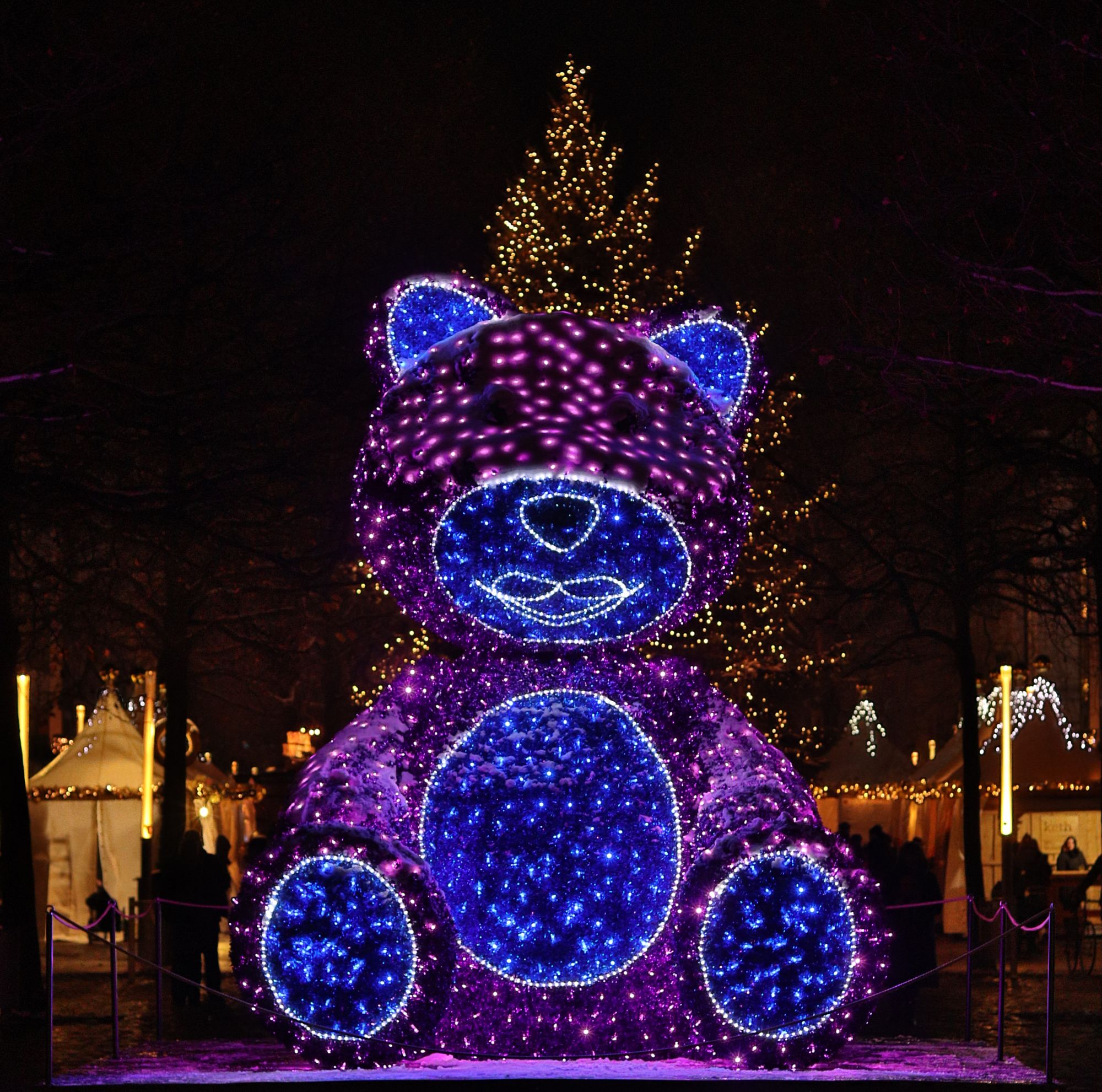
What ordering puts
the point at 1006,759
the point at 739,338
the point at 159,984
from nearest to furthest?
the point at 739,338
the point at 159,984
the point at 1006,759

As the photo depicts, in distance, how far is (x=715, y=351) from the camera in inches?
323

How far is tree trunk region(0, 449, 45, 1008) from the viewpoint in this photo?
1423 cm

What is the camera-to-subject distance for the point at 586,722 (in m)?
7.38

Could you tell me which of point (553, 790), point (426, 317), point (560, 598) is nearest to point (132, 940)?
point (426, 317)

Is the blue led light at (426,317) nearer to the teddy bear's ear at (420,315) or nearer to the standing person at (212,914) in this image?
the teddy bear's ear at (420,315)

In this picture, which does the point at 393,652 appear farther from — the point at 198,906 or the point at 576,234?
the point at 198,906

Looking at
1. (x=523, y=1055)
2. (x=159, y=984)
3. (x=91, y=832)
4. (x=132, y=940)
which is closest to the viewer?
(x=523, y=1055)

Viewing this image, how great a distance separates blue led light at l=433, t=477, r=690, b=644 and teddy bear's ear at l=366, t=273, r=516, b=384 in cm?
129

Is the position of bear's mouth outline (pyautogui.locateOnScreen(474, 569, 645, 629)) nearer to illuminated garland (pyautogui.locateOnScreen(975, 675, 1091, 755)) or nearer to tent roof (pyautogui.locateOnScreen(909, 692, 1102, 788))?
illuminated garland (pyautogui.locateOnScreen(975, 675, 1091, 755))

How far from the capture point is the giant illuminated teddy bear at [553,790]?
6.77 m

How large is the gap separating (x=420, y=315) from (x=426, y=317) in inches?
1.2

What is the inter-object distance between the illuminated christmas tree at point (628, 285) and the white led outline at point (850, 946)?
44.0 feet

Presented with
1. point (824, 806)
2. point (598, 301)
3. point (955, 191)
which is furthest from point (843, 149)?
point (824, 806)

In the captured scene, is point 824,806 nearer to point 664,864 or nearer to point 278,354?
point 278,354
